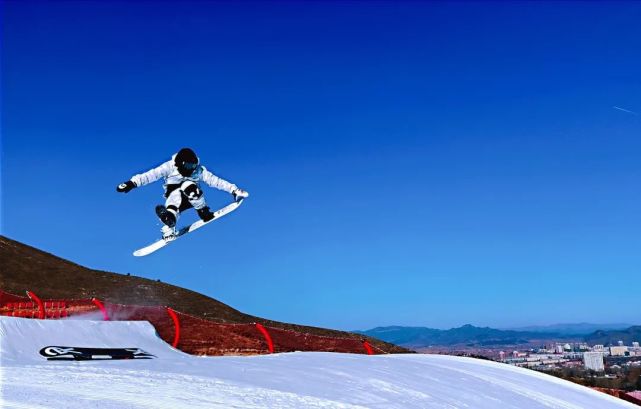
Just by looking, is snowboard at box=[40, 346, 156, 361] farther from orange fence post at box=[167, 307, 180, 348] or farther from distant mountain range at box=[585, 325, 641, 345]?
distant mountain range at box=[585, 325, 641, 345]

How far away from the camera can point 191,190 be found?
13.4 meters

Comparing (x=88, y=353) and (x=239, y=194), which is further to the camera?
(x=239, y=194)

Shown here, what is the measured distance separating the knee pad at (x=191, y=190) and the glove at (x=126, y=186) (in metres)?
1.09

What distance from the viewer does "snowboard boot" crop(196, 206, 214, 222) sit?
14.1 metres

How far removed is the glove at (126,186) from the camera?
12.7 m

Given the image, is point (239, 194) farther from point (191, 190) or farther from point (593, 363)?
point (593, 363)

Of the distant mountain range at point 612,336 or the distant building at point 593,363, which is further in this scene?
the distant mountain range at point 612,336

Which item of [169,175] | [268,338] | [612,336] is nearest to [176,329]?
[268,338]

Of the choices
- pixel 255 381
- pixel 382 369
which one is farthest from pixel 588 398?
pixel 255 381

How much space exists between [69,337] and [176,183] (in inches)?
189

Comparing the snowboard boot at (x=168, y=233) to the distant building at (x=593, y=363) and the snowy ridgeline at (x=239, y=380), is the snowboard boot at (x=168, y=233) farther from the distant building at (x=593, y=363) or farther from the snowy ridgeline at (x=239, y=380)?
the distant building at (x=593, y=363)

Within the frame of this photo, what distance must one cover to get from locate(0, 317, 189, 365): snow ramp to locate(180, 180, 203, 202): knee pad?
10.3 feet

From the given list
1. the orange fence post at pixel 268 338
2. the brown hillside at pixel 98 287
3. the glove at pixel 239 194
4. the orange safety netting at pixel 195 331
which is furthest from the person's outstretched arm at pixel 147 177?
the brown hillside at pixel 98 287

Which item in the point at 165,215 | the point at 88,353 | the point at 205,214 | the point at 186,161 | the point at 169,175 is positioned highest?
the point at 186,161
